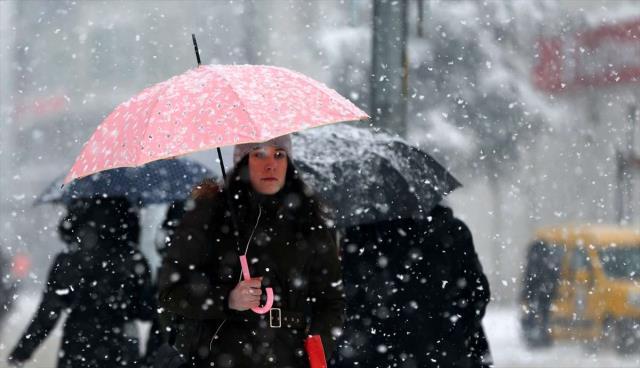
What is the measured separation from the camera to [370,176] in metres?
5.38

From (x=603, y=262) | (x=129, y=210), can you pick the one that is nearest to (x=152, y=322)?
(x=129, y=210)

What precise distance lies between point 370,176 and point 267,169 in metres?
1.56

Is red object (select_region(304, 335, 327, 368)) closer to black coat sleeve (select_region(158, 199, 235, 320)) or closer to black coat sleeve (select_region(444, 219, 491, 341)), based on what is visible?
black coat sleeve (select_region(158, 199, 235, 320))

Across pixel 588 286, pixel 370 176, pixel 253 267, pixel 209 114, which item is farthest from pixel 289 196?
pixel 588 286

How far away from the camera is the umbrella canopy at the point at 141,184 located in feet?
18.7

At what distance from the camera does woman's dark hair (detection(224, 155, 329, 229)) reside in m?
3.85

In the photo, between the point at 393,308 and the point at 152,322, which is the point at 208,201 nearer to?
the point at 393,308

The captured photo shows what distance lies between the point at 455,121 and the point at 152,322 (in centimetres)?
1504

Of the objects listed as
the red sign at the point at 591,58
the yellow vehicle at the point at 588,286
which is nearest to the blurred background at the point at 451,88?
the red sign at the point at 591,58

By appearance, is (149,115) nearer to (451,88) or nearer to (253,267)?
(253,267)

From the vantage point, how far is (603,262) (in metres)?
12.8

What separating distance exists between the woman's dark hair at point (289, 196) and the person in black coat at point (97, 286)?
1.72 m

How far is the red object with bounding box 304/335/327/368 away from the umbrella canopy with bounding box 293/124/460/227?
1.45 meters

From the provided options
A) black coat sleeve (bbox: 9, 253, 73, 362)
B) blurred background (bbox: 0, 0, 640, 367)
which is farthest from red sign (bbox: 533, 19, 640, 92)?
black coat sleeve (bbox: 9, 253, 73, 362)
